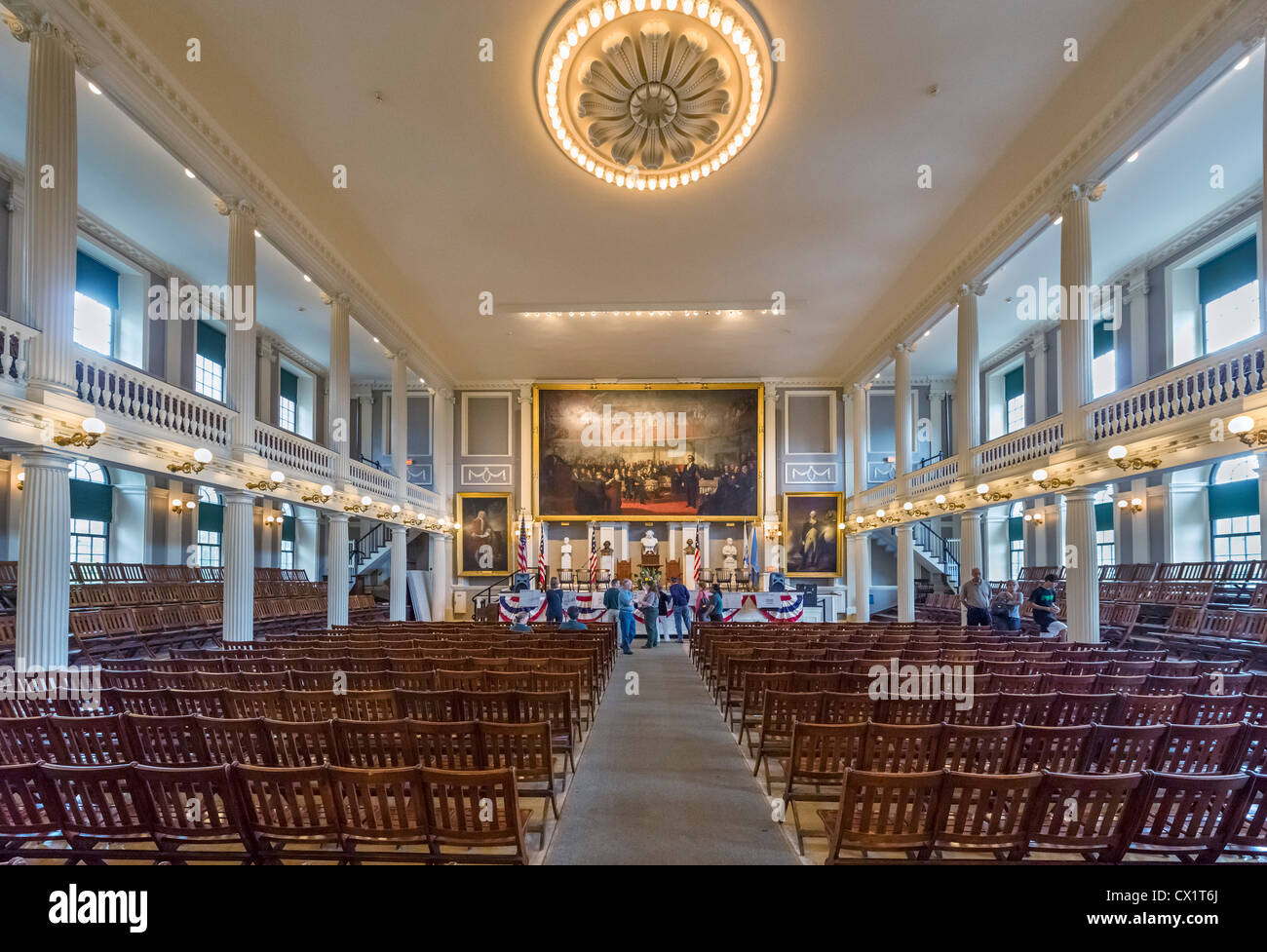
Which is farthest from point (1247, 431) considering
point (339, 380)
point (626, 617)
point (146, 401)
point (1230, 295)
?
point (339, 380)

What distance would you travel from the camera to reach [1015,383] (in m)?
25.5

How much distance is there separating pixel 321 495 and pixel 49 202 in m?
8.36

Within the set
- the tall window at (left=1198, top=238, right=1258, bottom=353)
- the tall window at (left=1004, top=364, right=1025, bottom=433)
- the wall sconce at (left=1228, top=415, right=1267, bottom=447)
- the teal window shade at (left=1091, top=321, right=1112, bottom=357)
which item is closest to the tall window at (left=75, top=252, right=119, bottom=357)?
the wall sconce at (left=1228, top=415, right=1267, bottom=447)

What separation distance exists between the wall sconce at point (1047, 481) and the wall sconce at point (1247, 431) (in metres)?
3.90

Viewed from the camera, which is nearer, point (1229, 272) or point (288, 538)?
point (1229, 272)

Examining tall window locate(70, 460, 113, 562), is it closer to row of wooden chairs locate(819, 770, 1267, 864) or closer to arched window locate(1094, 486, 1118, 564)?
row of wooden chairs locate(819, 770, 1267, 864)

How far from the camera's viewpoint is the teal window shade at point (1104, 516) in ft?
67.1

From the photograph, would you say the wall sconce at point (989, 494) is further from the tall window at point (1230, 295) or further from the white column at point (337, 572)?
the white column at point (337, 572)

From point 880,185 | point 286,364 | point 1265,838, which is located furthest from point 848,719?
point 286,364

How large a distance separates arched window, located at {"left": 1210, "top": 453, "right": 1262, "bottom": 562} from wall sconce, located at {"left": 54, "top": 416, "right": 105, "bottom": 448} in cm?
2081

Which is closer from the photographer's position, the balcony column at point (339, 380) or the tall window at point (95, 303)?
the tall window at point (95, 303)

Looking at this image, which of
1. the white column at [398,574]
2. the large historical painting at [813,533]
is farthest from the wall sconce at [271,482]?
the large historical painting at [813,533]

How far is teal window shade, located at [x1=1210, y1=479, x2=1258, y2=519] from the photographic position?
16.1m

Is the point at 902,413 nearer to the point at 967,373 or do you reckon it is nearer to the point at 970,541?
the point at 967,373
